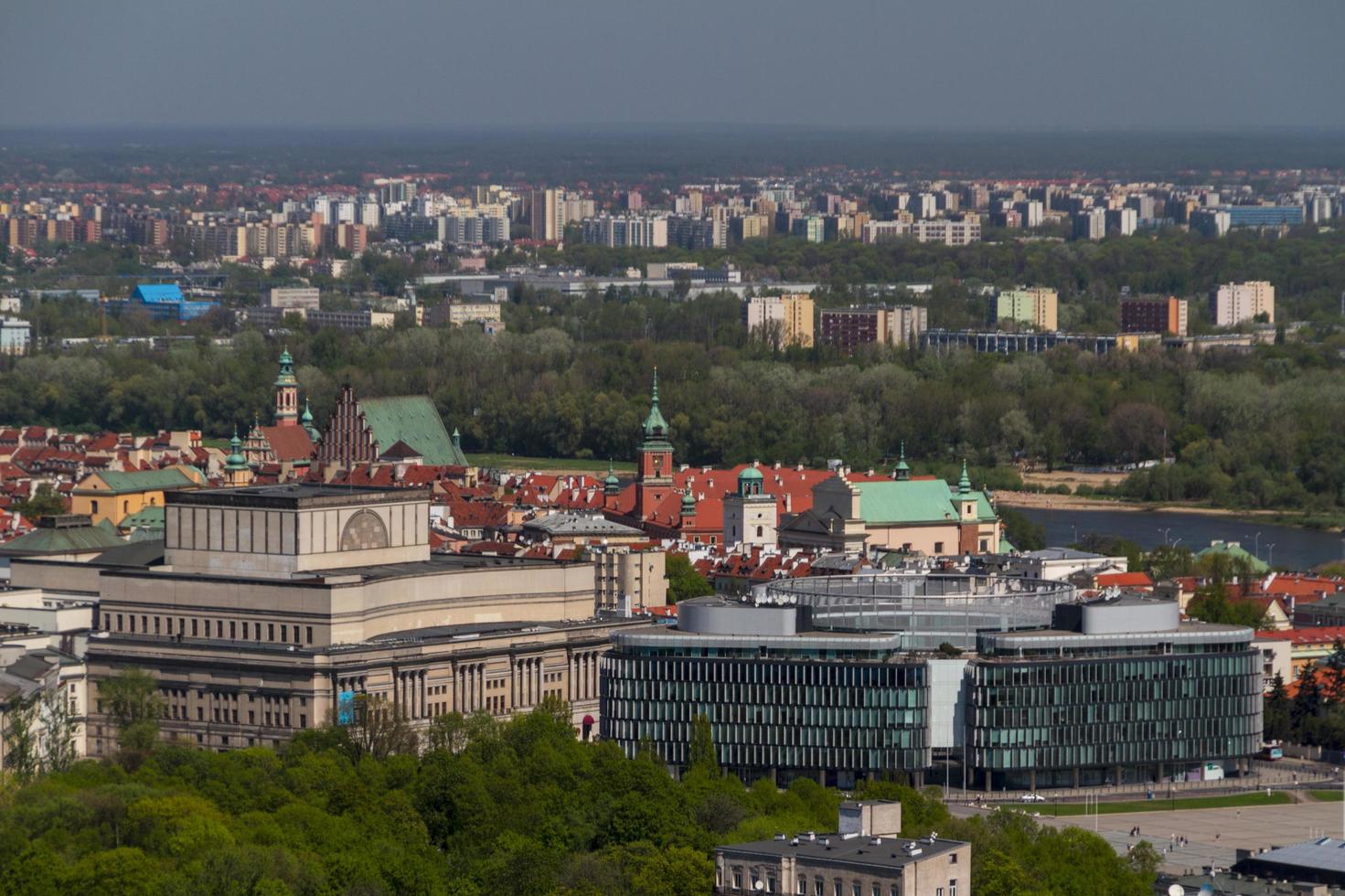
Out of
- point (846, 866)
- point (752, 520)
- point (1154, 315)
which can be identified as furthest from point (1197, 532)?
→ point (1154, 315)

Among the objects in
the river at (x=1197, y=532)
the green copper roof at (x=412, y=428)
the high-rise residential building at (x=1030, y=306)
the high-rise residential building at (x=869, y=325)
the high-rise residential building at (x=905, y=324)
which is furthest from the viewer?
the high-rise residential building at (x=1030, y=306)

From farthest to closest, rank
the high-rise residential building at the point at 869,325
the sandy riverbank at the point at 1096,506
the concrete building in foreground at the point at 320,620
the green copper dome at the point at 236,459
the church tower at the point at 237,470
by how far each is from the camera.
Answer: the high-rise residential building at the point at 869,325 → the sandy riverbank at the point at 1096,506 → the green copper dome at the point at 236,459 → the church tower at the point at 237,470 → the concrete building in foreground at the point at 320,620

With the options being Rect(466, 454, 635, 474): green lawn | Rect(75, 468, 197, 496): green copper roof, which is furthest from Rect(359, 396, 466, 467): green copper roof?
Rect(466, 454, 635, 474): green lawn

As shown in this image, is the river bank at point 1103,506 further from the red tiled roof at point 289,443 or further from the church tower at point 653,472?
the red tiled roof at point 289,443

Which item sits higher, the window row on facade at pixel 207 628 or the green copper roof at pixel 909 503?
the window row on facade at pixel 207 628

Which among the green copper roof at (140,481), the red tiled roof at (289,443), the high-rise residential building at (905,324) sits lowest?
the high-rise residential building at (905,324)

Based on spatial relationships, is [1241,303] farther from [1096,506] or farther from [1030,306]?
[1096,506]

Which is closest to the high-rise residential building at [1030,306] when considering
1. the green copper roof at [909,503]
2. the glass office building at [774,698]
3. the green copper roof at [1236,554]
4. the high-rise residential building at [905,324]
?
the high-rise residential building at [905,324]

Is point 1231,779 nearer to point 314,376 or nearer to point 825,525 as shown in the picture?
point 825,525
